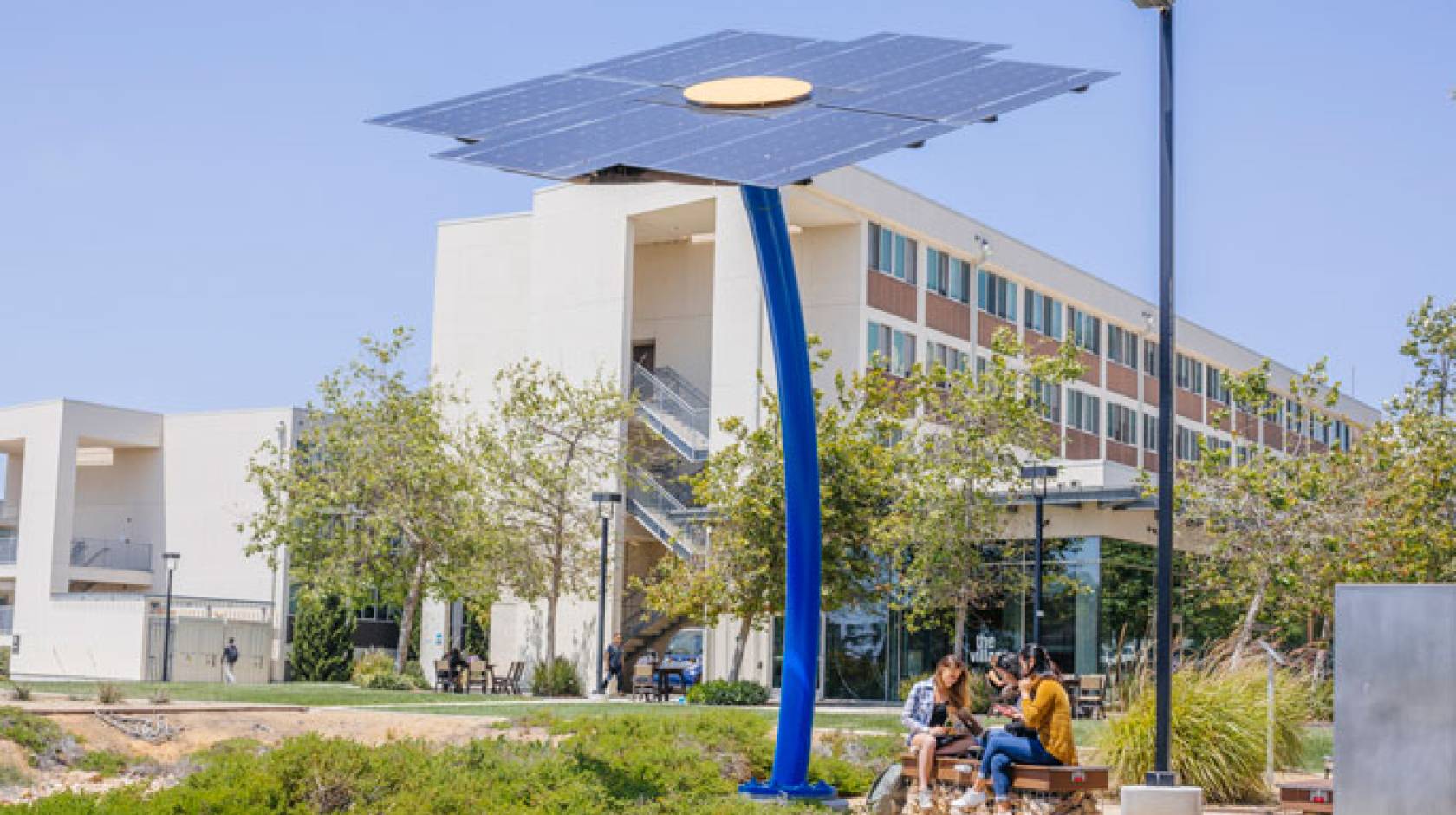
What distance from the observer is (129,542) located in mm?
60250

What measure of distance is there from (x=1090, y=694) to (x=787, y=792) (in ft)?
70.2

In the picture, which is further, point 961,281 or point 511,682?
point 961,281

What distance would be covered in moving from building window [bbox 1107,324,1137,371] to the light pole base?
46.4 metres

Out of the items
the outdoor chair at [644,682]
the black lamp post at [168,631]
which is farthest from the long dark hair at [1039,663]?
the black lamp post at [168,631]

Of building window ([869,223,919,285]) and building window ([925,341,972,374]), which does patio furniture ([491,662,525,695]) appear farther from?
building window ([869,223,919,285])

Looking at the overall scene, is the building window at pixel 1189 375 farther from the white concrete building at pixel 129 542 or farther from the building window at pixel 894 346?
the white concrete building at pixel 129 542

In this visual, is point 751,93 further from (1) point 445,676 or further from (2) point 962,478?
(1) point 445,676

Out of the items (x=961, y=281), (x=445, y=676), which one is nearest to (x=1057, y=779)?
(x=445, y=676)

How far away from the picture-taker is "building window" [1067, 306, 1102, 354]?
54.7 metres

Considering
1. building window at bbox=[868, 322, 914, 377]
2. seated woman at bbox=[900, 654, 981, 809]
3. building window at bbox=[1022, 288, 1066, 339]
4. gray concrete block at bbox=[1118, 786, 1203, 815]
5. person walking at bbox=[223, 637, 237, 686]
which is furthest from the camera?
building window at bbox=[1022, 288, 1066, 339]

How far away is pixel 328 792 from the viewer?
1042 cm

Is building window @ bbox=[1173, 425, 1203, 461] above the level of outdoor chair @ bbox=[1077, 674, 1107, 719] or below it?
above

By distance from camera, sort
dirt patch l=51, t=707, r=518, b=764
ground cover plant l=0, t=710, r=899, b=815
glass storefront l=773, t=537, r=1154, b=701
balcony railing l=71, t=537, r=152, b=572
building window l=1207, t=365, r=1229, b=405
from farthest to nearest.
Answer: building window l=1207, t=365, r=1229, b=405, balcony railing l=71, t=537, r=152, b=572, glass storefront l=773, t=537, r=1154, b=701, dirt patch l=51, t=707, r=518, b=764, ground cover plant l=0, t=710, r=899, b=815

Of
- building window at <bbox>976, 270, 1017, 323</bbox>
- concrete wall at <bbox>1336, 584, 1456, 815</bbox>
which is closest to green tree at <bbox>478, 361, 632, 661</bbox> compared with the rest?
building window at <bbox>976, 270, 1017, 323</bbox>
